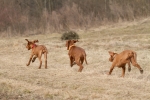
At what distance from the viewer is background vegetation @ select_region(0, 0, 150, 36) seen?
34.8m

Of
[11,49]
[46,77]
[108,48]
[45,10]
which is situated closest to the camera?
[46,77]

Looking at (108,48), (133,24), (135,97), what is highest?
(133,24)

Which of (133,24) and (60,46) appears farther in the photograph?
(133,24)

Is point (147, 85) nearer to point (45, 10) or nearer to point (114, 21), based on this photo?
point (114, 21)

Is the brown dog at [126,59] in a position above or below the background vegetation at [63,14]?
below

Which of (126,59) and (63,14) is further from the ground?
(63,14)

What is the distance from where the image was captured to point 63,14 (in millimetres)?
36438

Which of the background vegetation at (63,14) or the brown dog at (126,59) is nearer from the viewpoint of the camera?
the brown dog at (126,59)

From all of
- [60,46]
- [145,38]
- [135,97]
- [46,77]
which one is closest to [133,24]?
[145,38]

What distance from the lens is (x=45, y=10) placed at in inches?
1550

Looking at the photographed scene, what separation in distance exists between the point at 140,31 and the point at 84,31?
525 cm

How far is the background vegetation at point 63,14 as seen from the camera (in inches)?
1369

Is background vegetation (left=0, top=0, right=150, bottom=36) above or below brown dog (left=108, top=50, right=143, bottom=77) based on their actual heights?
above

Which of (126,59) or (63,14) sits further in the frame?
(63,14)
